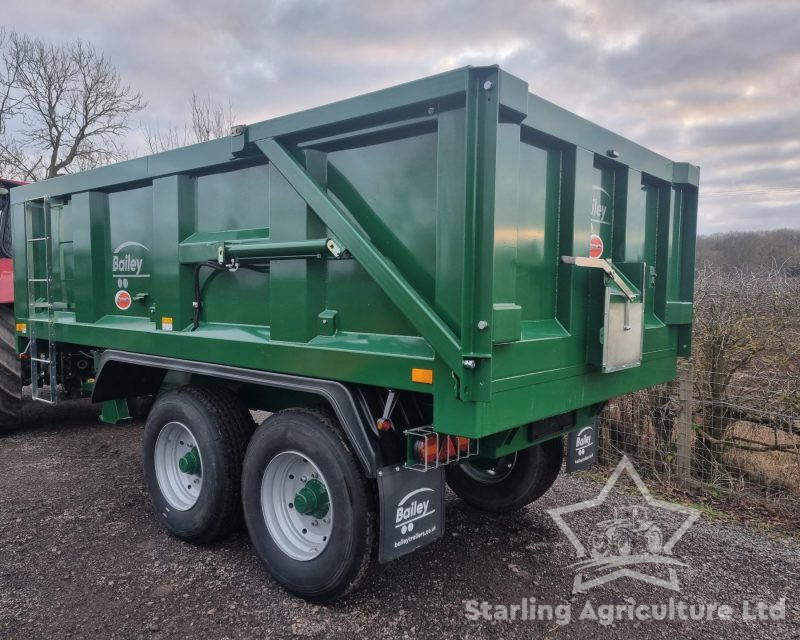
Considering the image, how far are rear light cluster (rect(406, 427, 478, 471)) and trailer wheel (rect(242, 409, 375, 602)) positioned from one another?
29 cm

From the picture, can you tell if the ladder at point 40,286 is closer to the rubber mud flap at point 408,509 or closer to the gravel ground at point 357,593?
the gravel ground at point 357,593

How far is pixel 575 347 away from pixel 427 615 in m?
1.55

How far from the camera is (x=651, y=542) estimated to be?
12.1 ft

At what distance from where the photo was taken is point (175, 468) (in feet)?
12.8

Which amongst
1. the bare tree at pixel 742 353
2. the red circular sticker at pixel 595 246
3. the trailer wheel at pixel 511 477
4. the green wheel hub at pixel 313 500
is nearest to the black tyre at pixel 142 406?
the trailer wheel at pixel 511 477

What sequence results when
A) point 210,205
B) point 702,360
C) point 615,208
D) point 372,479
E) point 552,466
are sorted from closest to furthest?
point 372,479 < point 615,208 < point 210,205 < point 552,466 < point 702,360

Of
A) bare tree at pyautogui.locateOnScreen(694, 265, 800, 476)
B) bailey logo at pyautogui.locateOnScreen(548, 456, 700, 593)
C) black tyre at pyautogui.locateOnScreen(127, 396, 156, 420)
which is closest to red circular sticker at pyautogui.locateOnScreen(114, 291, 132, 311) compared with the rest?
black tyre at pyautogui.locateOnScreen(127, 396, 156, 420)

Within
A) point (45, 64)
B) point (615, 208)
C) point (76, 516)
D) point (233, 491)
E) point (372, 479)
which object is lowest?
point (76, 516)

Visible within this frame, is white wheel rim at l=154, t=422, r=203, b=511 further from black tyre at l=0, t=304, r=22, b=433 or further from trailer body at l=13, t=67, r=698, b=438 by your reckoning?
black tyre at l=0, t=304, r=22, b=433

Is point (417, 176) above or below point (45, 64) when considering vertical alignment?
below

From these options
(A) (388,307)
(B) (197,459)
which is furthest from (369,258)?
(B) (197,459)

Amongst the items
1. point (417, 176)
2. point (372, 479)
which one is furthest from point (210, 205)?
point (372, 479)

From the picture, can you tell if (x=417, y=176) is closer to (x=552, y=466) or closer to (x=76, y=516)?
(x=552, y=466)

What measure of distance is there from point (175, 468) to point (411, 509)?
1963mm
